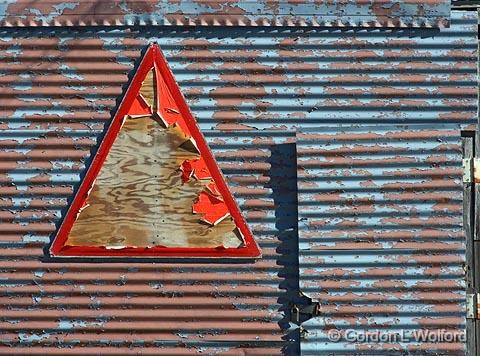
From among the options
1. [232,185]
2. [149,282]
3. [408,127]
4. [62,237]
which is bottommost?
[149,282]

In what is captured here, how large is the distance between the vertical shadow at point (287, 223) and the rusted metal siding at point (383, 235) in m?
0.10

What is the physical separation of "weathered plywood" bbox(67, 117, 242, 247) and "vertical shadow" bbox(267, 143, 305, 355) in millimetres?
419

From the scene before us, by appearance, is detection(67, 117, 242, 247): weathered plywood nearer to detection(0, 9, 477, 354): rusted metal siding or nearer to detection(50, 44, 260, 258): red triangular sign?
detection(50, 44, 260, 258): red triangular sign

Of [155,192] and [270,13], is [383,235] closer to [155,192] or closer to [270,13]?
[155,192]

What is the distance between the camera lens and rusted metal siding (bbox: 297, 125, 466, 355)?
6.27 metres

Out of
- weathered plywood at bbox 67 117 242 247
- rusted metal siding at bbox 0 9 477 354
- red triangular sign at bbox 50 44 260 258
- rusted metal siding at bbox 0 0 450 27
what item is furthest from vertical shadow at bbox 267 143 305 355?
rusted metal siding at bbox 0 0 450 27

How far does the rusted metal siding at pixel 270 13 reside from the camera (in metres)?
6.31

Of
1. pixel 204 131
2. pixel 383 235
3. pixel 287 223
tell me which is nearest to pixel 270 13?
pixel 204 131

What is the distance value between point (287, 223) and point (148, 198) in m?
1.24

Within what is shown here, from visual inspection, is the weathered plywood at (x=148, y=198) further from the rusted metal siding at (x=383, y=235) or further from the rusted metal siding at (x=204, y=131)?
the rusted metal siding at (x=383, y=235)

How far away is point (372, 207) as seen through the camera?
629cm

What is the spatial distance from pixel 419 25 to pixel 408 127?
2.92 feet

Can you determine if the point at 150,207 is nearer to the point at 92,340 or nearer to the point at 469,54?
the point at 92,340

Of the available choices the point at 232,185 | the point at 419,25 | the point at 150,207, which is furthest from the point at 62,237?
the point at 419,25
